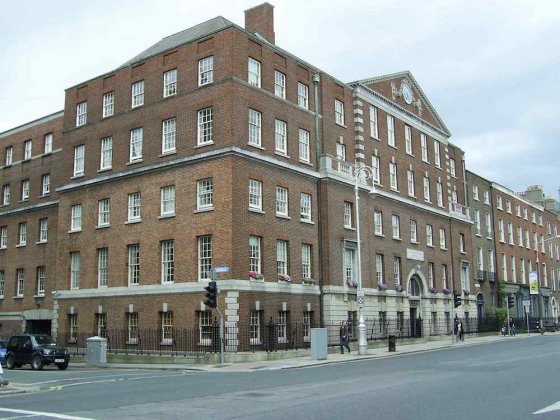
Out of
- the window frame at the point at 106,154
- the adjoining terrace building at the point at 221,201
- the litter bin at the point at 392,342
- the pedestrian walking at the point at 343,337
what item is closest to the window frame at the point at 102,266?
the adjoining terrace building at the point at 221,201

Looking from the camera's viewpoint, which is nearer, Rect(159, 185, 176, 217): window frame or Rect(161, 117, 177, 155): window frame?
Rect(159, 185, 176, 217): window frame

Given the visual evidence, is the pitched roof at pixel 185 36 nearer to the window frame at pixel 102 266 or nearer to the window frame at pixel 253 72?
the window frame at pixel 253 72

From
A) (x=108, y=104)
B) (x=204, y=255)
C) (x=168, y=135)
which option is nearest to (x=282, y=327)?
(x=204, y=255)

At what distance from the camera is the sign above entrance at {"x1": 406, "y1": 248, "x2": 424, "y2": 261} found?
4816 centimetres

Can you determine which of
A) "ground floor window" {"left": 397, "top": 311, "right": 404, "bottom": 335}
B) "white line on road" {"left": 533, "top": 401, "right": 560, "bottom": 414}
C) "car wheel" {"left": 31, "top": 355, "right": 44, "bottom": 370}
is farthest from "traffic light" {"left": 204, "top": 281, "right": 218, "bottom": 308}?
"ground floor window" {"left": 397, "top": 311, "right": 404, "bottom": 335}

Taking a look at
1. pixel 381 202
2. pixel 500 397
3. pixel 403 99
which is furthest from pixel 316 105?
pixel 500 397

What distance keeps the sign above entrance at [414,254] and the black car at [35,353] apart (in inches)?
1065

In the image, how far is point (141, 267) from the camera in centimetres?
3644

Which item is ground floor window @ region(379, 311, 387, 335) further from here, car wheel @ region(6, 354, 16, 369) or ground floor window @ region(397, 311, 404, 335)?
car wheel @ region(6, 354, 16, 369)

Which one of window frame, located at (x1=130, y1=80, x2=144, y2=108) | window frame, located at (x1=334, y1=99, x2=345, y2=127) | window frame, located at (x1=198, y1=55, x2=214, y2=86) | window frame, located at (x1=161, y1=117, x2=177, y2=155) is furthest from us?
window frame, located at (x1=334, y1=99, x2=345, y2=127)

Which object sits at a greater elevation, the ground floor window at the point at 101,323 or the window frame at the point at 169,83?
the window frame at the point at 169,83

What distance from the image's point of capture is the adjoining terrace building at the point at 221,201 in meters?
33.8

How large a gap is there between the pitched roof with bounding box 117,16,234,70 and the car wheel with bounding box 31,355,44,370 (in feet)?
63.4

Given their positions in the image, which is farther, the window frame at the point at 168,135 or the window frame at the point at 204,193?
the window frame at the point at 168,135
